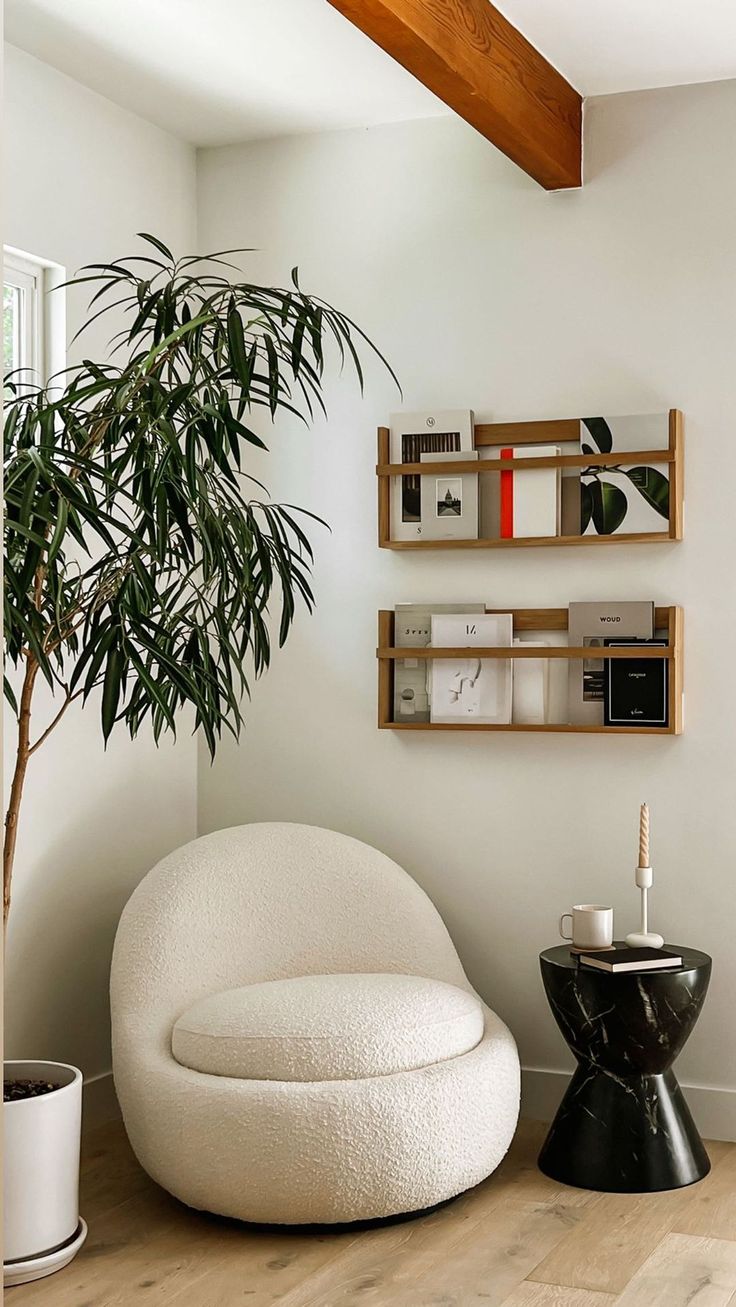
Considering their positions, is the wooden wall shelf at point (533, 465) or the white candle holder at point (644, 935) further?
the wooden wall shelf at point (533, 465)

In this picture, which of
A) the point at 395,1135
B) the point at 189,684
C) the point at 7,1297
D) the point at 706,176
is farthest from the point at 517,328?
the point at 7,1297

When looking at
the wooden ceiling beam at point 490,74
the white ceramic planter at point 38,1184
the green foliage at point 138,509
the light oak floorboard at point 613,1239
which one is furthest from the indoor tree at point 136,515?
the light oak floorboard at point 613,1239

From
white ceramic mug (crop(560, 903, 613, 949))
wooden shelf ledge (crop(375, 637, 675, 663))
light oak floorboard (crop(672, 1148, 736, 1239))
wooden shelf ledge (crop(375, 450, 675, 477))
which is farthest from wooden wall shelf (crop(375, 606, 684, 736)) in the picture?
light oak floorboard (crop(672, 1148, 736, 1239))

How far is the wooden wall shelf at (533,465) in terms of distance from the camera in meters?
3.40

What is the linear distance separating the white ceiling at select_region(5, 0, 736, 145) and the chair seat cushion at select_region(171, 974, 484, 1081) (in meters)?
2.24

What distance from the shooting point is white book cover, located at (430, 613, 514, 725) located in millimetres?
3600

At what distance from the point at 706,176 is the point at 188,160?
60.4 inches

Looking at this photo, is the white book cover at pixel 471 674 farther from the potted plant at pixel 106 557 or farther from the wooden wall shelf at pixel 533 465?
the potted plant at pixel 106 557

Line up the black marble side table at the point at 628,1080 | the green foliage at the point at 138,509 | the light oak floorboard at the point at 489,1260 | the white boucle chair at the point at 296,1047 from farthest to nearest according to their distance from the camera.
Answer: the black marble side table at the point at 628,1080 < the white boucle chair at the point at 296,1047 < the light oak floorboard at the point at 489,1260 < the green foliage at the point at 138,509

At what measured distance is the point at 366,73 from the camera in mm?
3443

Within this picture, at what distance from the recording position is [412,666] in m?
3.73

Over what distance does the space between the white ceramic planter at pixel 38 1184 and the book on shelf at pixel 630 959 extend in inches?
48.1

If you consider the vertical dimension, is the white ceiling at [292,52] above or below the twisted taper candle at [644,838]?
above

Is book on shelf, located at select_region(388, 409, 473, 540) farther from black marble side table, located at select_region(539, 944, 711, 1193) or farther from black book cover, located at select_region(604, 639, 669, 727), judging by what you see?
black marble side table, located at select_region(539, 944, 711, 1193)
